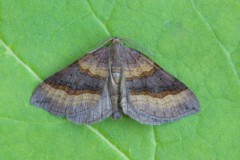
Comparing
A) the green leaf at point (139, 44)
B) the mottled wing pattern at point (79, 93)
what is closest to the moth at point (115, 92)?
the mottled wing pattern at point (79, 93)

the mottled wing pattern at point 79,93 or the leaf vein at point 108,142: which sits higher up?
the mottled wing pattern at point 79,93

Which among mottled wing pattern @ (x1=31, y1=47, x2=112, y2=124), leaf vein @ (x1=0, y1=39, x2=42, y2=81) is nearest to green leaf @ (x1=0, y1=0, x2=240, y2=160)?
leaf vein @ (x1=0, y1=39, x2=42, y2=81)

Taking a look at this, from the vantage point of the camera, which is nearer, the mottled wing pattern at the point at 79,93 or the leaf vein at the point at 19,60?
the mottled wing pattern at the point at 79,93

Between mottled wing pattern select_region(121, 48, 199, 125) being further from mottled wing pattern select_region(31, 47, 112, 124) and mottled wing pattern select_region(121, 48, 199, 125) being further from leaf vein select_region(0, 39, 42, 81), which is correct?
leaf vein select_region(0, 39, 42, 81)

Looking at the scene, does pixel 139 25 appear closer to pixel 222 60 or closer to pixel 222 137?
pixel 222 60

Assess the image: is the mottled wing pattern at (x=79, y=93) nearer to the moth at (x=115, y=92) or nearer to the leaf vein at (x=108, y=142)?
the moth at (x=115, y=92)

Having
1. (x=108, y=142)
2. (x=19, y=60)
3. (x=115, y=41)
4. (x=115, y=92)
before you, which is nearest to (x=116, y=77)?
(x=115, y=92)
